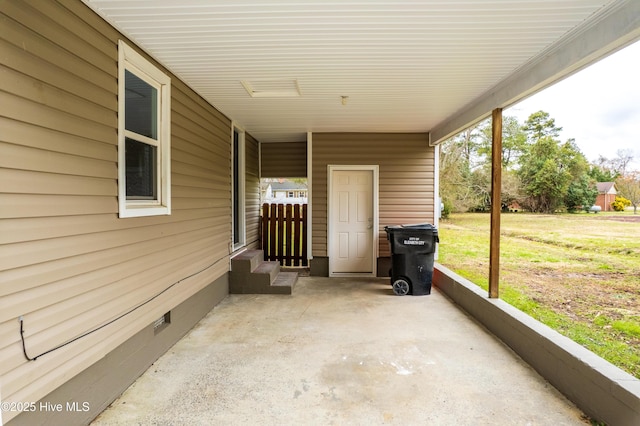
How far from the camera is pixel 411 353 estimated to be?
2930mm

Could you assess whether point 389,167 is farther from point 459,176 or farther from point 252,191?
point 459,176

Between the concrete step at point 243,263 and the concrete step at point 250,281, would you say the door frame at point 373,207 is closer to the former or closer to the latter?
the concrete step at point 250,281

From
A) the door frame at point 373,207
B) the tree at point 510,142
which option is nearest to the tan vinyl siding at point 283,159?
the door frame at point 373,207

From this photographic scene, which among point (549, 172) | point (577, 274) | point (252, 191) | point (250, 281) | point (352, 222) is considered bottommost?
point (250, 281)

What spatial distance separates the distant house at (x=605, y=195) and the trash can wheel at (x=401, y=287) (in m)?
2.98

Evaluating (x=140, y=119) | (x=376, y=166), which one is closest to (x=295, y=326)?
(x=140, y=119)

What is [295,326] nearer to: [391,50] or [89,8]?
[391,50]

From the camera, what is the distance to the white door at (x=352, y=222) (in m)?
6.11

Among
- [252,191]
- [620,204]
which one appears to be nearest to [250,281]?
[252,191]

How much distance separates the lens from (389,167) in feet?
19.7

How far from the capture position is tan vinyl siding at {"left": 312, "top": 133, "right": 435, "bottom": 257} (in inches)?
236

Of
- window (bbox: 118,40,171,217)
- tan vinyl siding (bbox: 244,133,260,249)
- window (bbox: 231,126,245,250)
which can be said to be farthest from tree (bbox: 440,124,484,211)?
window (bbox: 118,40,171,217)

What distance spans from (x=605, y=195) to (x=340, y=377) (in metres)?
4.86

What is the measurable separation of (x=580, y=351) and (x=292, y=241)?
200 inches
